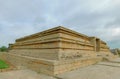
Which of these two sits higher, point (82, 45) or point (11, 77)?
point (82, 45)

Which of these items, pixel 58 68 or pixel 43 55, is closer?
pixel 58 68

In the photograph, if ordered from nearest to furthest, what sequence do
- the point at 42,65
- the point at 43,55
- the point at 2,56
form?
the point at 42,65
the point at 43,55
the point at 2,56

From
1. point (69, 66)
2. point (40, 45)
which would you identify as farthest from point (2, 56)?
point (69, 66)

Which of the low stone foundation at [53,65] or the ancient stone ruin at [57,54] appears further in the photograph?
the ancient stone ruin at [57,54]

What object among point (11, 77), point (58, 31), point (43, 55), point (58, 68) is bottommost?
point (11, 77)

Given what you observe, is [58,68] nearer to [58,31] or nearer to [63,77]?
[63,77]

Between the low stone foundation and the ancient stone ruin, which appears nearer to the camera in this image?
the low stone foundation

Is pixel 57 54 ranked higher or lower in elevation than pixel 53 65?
higher

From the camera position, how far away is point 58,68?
453 cm

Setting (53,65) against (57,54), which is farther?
(57,54)

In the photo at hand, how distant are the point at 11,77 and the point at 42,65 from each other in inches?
55.3

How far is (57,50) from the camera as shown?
17.9ft

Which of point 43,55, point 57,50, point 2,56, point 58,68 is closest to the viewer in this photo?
point 58,68

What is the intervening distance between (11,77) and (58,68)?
1930 mm
